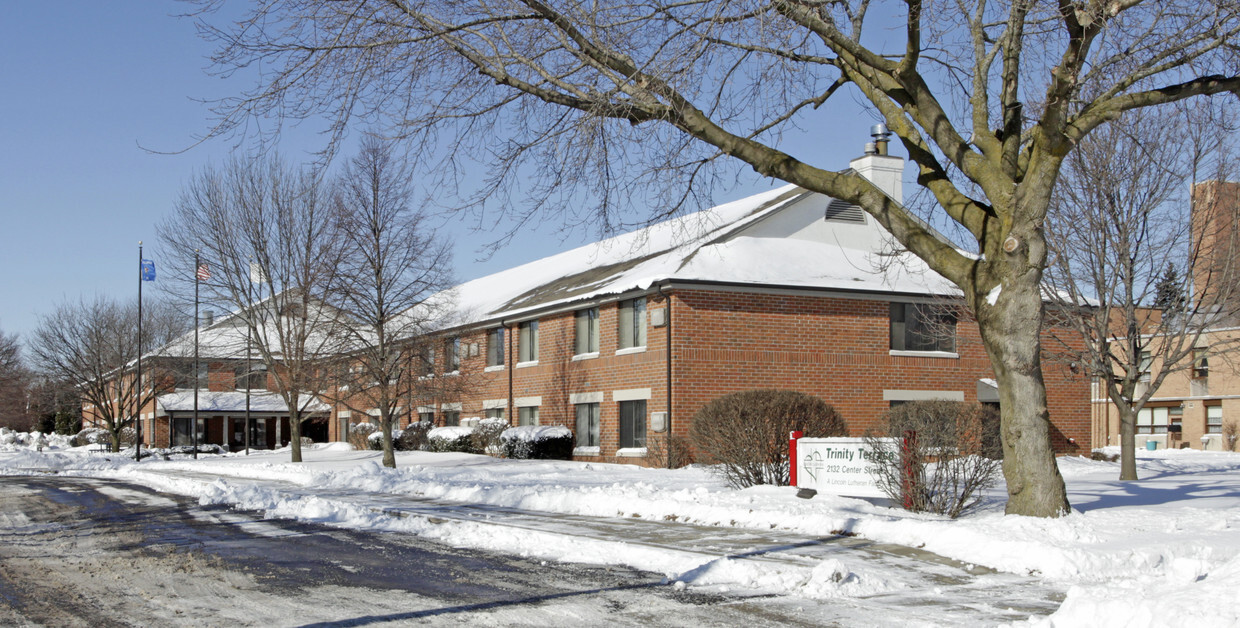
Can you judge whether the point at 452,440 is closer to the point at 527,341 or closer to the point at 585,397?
the point at 527,341

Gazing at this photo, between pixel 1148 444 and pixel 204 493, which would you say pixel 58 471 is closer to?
pixel 204 493

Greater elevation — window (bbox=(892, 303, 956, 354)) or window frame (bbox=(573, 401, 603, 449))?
window (bbox=(892, 303, 956, 354))

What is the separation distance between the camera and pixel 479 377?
117 ft

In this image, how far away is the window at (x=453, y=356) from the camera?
119 feet

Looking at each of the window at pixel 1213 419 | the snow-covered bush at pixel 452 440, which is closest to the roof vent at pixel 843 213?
the snow-covered bush at pixel 452 440

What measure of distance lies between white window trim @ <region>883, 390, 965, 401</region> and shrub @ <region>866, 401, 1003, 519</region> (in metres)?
14.8

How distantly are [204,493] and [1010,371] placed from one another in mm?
14221

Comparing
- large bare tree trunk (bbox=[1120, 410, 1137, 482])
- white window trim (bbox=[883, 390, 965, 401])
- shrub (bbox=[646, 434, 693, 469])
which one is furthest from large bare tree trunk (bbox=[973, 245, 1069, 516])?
white window trim (bbox=[883, 390, 965, 401])

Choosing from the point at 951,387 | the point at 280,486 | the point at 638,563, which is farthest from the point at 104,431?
the point at 638,563

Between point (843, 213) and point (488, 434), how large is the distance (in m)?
12.5

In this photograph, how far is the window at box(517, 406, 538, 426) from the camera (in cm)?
3253

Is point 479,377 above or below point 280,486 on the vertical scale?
above

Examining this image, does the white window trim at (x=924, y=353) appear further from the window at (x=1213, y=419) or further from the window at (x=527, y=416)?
the window at (x=1213, y=419)

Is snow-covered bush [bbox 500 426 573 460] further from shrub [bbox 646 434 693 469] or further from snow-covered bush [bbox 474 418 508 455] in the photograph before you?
shrub [bbox 646 434 693 469]
